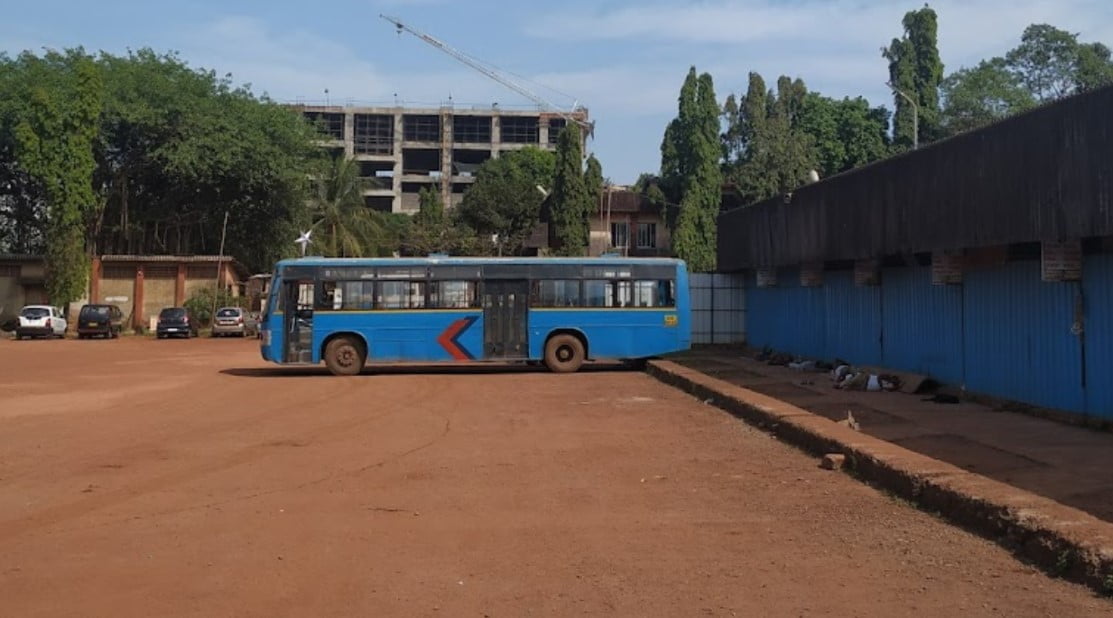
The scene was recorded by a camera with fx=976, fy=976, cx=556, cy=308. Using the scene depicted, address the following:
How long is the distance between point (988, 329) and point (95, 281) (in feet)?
148

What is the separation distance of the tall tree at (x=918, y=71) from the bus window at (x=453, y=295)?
33.0m

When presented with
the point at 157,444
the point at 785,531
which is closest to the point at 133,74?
the point at 157,444

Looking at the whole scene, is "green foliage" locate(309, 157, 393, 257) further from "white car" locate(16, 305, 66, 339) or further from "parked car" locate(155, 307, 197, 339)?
"white car" locate(16, 305, 66, 339)

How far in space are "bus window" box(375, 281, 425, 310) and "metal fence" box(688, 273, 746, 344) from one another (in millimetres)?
8286

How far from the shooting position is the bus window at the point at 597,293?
2281 cm

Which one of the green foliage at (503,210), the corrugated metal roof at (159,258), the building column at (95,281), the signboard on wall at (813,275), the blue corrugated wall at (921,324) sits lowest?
the blue corrugated wall at (921,324)

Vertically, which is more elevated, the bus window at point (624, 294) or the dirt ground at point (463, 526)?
the bus window at point (624, 294)

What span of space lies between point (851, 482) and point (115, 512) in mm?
6194

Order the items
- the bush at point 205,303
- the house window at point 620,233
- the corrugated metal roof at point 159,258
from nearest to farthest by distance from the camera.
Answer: the corrugated metal roof at point 159,258 < the bush at point 205,303 < the house window at point 620,233

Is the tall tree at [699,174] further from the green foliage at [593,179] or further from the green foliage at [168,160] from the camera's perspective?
the green foliage at [168,160]

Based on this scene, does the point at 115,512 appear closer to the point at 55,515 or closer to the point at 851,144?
the point at 55,515

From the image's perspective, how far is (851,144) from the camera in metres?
56.4

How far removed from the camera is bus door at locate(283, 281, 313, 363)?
21547 millimetres

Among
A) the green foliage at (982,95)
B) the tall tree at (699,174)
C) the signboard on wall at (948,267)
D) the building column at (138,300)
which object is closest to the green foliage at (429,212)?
the tall tree at (699,174)
